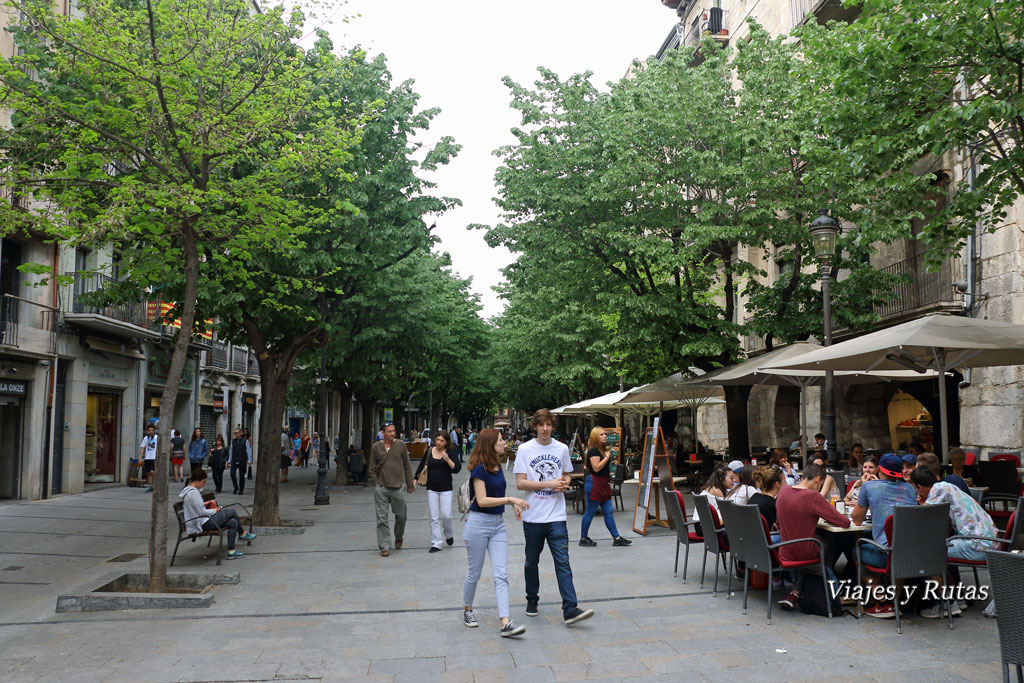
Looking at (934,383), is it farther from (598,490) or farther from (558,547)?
(558,547)

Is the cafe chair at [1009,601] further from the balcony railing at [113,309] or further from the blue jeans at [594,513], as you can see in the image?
the balcony railing at [113,309]

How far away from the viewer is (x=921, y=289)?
18.4m

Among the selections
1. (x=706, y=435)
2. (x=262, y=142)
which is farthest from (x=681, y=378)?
(x=706, y=435)

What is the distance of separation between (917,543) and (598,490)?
512cm

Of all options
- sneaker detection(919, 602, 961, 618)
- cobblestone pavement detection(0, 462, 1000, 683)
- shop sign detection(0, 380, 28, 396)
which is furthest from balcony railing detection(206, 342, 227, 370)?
sneaker detection(919, 602, 961, 618)

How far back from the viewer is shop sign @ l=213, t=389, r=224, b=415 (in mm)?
33469

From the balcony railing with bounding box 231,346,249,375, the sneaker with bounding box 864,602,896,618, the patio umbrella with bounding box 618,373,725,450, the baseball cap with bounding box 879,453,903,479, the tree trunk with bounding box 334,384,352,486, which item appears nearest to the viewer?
the sneaker with bounding box 864,602,896,618

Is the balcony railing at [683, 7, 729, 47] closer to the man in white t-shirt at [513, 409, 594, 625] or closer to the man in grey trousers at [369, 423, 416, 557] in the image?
the man in grey trousers at [369, 423, 416, 557]

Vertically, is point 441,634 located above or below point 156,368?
below

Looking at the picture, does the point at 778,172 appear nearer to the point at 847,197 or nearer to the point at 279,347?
the point at 847,197

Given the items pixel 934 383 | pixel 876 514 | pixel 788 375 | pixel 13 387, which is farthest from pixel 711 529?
pixel 13 387

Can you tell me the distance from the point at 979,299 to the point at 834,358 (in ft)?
28.2

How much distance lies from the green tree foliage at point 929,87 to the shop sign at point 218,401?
95.1 ft

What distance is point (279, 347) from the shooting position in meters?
15.4
